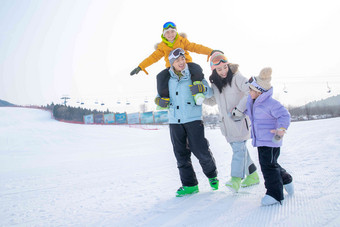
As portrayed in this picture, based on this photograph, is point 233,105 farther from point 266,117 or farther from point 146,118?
point 146,118

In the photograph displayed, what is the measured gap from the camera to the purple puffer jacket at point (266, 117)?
6.20 feet

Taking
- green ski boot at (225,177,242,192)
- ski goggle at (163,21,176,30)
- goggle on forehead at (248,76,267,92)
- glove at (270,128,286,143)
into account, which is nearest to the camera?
glove at (270,128,286,143)

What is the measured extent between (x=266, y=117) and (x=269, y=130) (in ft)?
0.38

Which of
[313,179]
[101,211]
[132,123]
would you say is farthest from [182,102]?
[132,123]

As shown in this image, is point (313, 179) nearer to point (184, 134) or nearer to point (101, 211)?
point (184, 134)

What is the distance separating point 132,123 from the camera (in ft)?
107

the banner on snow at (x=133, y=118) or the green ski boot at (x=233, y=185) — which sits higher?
the banner on snow at (x=133, y=118)

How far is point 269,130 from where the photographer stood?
194cm

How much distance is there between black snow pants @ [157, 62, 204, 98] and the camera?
2715mm

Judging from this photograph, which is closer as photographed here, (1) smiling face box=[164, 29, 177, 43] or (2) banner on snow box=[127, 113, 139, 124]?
(1) smiling face box=[164, 29, 177, 43]

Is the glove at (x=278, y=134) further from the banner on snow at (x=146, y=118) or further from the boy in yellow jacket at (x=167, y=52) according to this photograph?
the banner on snow at (x=146, y=118)

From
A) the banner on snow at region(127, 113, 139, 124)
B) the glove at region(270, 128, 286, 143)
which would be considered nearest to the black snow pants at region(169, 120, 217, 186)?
the glove at region(270, 128, 286, 143)

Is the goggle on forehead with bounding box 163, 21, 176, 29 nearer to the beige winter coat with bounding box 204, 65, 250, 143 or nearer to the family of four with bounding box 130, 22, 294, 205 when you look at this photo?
the family of four with bounding box 130, 22, 294, 205

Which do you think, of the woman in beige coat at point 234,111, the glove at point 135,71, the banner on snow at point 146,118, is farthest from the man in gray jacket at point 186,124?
the banner on snow at point 146,118
